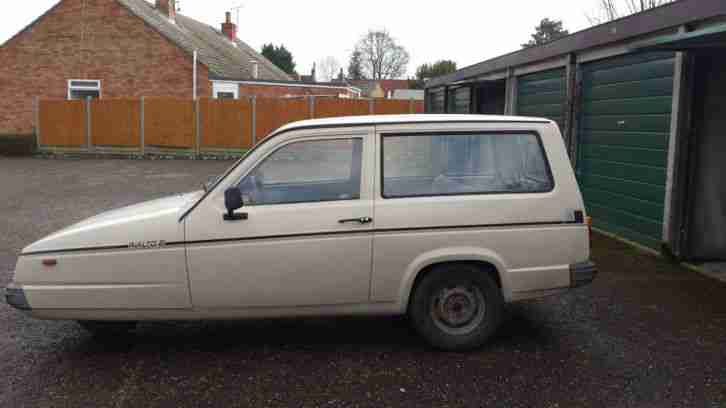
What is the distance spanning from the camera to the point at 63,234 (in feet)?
15.1

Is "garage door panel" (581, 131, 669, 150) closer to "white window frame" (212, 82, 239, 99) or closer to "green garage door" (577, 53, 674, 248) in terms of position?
"green garage door" (577, 53, 674, 248)

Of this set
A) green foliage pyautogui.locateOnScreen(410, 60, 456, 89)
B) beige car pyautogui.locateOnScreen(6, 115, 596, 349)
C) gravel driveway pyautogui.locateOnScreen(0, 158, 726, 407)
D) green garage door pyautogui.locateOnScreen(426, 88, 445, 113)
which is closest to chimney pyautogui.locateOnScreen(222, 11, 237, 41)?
green garage door pyautogui.locateOnScreen(426, 88, 445, 113)

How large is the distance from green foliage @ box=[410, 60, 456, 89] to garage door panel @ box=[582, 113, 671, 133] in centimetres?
5965

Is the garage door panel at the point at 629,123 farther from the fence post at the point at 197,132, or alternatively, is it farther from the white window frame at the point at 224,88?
the white window frame at the point at 224,88

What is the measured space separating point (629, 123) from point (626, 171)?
2.15 feet

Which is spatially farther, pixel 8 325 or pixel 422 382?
pixel 8 325

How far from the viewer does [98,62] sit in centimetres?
2936

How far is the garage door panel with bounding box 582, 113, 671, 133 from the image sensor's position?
7.96 meters

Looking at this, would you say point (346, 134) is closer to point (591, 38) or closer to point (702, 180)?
point (702, 180)

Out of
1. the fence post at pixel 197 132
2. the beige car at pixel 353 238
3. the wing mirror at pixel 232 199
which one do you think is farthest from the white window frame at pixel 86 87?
the wing mirror at pixel 232 199

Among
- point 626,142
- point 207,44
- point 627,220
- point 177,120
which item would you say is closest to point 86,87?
point 177,120

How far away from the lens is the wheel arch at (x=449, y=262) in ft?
15.1

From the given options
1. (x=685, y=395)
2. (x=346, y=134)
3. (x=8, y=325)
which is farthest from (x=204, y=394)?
(x=685, y=395)

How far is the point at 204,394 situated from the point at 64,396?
0.88 metres
